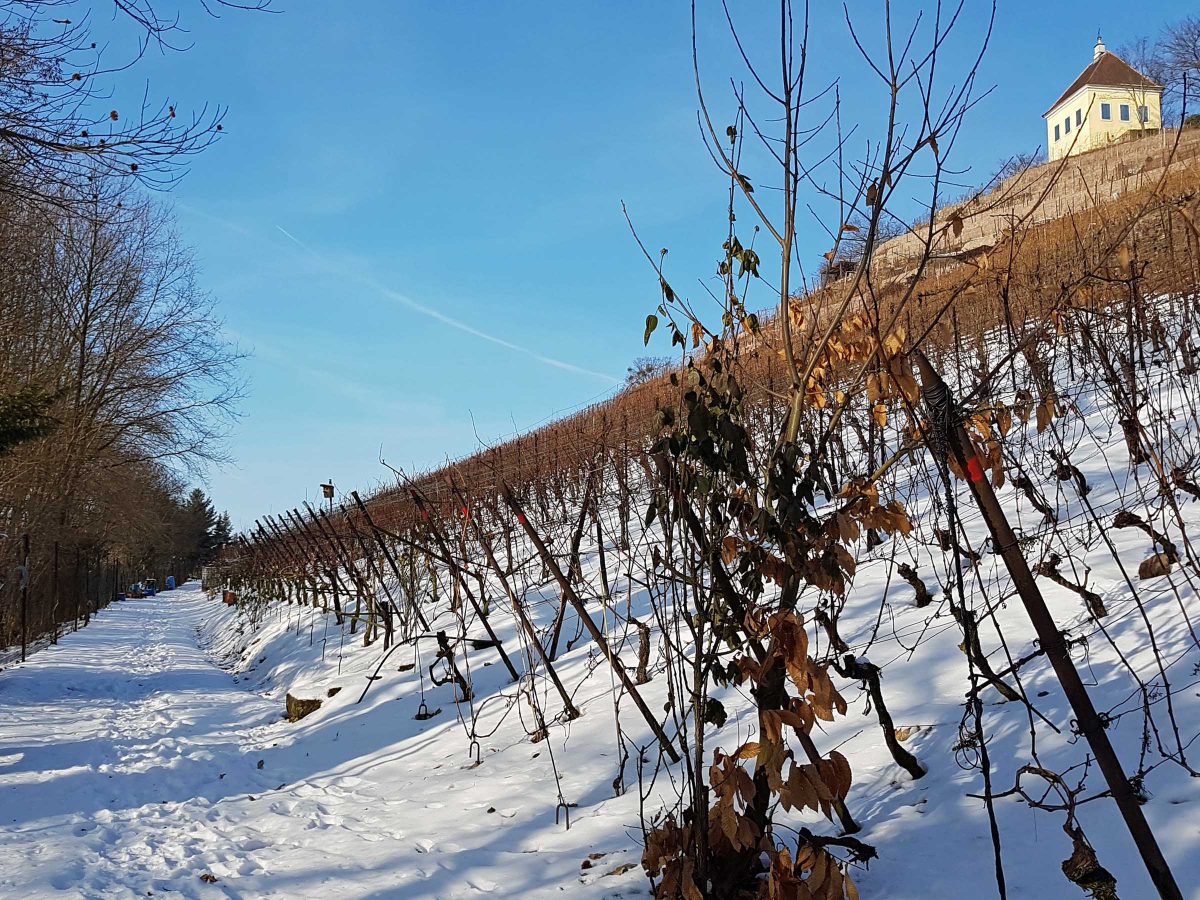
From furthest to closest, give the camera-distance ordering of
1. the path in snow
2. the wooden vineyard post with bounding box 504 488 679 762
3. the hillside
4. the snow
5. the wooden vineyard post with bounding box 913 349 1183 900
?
the path in snow < the wooden vineyard post with bounding box 504 488 679 762 < the snow < the hillside < the wooden vineyard post with bounding box 913 349 1183 900

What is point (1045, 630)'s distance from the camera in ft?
5.92

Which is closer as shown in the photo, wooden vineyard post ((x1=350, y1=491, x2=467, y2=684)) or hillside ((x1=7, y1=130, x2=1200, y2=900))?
hillside ((x1=7, y1=130, x2=1200, y2=900))

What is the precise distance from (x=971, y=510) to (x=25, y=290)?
1456 cm

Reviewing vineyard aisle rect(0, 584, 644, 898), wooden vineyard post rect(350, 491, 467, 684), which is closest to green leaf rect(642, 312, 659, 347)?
vineyard aisle rect(0, 584, 644, 898)

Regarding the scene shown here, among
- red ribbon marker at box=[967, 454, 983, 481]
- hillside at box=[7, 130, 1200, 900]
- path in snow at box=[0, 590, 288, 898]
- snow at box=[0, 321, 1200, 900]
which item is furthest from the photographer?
path in snow at box=[0, 590, 288, 898]

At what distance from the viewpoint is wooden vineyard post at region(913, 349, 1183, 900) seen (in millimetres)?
1696

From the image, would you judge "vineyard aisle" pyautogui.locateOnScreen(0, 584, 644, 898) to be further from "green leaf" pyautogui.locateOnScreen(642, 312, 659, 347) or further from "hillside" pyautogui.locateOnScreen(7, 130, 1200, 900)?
"green leaf" pyautogui.locateOnScreen(642, 312, 659, 347)

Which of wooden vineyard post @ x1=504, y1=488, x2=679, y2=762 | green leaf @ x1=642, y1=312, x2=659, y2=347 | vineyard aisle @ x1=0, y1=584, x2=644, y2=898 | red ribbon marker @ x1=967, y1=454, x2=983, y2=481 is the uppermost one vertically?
green leaf @ x1=642, y1=312, x2=659, y2=347

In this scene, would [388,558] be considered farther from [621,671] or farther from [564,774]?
[621,671]

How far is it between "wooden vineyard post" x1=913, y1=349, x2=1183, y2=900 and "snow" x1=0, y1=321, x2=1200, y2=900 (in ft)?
0.50

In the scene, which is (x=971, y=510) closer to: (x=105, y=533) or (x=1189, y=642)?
(x=1189, y=642)

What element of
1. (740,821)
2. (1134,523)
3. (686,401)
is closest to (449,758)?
(740,821)

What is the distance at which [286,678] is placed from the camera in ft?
30.0

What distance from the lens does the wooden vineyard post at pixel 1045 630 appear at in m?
1.70
